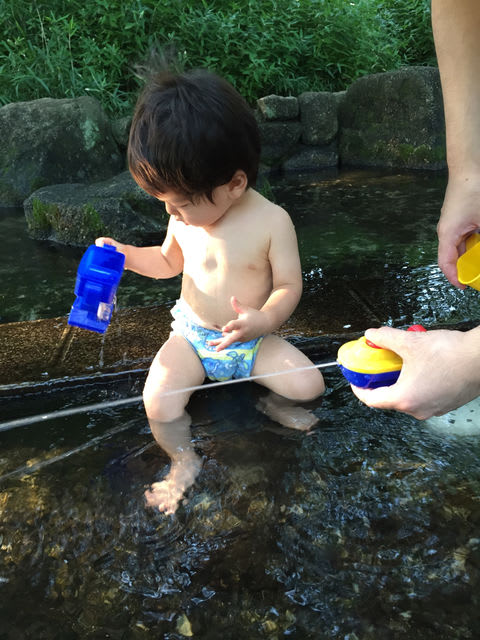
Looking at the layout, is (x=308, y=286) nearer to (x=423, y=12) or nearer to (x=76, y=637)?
(x=76, y=637)

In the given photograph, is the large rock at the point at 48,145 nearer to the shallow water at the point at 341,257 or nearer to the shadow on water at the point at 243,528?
the shallow water at the point at 341,257

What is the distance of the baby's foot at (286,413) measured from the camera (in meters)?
2.16

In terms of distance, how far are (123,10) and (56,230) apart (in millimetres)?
3986

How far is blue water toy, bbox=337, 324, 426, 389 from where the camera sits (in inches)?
56.2

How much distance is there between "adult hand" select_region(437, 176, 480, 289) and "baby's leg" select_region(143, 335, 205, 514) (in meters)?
0.99

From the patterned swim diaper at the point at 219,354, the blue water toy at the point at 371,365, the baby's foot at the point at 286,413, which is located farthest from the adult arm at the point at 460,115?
the patterned swim diaper at the point at 219,354

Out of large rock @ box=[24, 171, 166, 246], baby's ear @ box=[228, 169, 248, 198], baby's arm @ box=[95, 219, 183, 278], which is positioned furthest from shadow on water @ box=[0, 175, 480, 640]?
large rock @ box=[24, 171, 166, 246]

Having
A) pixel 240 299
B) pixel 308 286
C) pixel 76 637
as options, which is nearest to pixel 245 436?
pixel 240 299

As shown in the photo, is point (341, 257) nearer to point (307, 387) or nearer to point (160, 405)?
point (307, 387)

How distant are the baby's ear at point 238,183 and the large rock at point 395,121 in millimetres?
4791

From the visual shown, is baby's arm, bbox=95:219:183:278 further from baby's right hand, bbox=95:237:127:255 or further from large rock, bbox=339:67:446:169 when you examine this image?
large rock, bbox=339:67:446:169

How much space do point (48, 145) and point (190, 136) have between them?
439 centimetres

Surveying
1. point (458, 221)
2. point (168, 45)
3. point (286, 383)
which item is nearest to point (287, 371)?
point (286, 383)

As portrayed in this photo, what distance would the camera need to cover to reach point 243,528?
5.59ft
